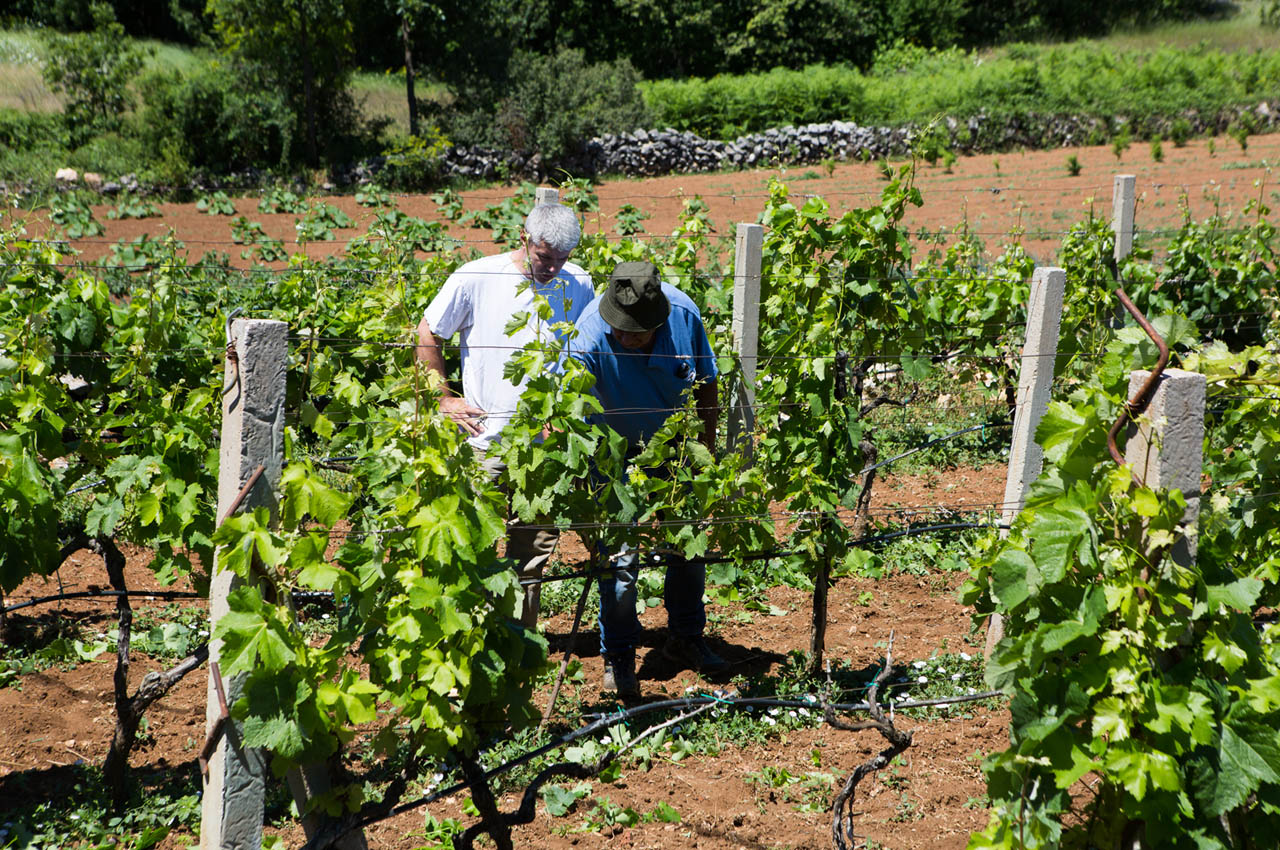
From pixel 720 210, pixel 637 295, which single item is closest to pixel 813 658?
pixel 637 295

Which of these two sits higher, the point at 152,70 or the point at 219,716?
the point at 152,70

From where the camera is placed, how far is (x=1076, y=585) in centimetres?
229

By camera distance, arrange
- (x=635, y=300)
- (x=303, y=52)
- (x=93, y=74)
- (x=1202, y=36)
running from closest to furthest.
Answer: (x=635, y=300) < (x=303, y=52) < (x=93, y=74) < (x=1202, y=36)

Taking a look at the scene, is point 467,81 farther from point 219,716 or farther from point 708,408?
point 219,716

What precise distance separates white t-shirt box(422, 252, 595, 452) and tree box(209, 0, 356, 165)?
19720 mm

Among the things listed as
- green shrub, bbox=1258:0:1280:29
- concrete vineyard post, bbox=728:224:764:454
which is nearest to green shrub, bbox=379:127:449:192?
concrete vineyard post, bbox=728:224:764:454

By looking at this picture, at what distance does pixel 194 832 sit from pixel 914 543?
3.55 metres

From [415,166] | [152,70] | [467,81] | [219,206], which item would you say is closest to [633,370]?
[219,206]

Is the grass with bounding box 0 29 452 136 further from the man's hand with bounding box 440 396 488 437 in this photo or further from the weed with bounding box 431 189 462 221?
the man's hand with bounding box 440 396 488 437

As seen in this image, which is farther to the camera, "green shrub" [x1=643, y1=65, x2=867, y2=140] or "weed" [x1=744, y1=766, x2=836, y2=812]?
"green shrub" [x1=643, y1=65, x2=867, y2=140]

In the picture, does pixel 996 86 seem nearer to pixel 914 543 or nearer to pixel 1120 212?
pixel 1120 212

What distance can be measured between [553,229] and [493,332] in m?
0.44

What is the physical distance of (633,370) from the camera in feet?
12.2

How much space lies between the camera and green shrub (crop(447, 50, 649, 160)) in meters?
22.8
